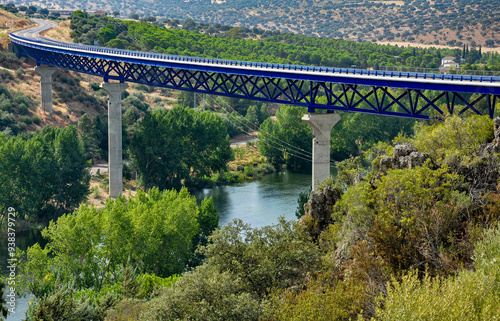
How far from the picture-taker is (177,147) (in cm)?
7406

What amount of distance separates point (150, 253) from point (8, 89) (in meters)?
52.8

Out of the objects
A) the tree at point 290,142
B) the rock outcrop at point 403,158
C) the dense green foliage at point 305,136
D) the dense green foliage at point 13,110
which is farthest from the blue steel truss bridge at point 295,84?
the rock outcrop at point 403,158

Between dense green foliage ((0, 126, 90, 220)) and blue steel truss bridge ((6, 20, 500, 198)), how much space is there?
713 cm

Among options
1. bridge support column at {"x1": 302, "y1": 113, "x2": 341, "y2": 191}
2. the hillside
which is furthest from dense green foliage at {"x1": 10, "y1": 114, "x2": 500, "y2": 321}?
the hillside

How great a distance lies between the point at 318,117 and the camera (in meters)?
53.8

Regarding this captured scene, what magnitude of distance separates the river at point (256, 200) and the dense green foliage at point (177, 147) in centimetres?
337

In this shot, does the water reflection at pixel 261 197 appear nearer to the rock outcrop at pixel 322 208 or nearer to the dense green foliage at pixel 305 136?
the dense green foliage at pixel 305 136

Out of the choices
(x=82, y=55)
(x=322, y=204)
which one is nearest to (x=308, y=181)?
(x=82, y=55)

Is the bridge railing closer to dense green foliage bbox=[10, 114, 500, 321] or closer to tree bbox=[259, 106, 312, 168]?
dense green foliage bbox=[10, 114, 500, 321]

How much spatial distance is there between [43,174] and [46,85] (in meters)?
30.7

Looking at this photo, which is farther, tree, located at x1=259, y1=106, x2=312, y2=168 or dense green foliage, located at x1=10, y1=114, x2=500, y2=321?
tree, located at x1=259, y1=106, x2=312, y2=168

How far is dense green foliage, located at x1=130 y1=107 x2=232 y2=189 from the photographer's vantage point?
72.8m

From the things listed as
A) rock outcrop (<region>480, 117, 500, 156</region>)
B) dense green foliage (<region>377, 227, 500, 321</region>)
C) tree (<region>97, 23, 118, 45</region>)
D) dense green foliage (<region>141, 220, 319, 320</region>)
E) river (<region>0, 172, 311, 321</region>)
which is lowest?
river (<region>0, 172, 311, 321</region>)

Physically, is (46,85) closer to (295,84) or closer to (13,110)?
(13,110)
